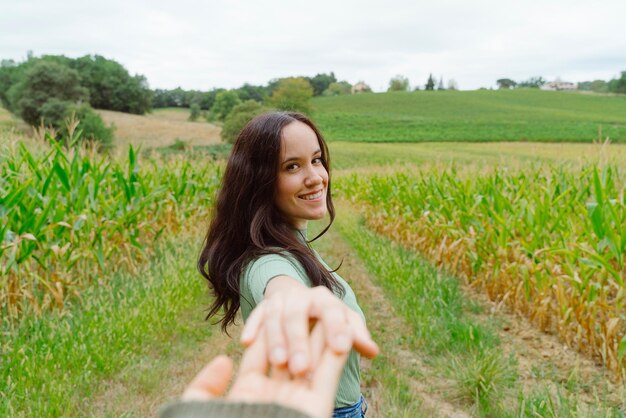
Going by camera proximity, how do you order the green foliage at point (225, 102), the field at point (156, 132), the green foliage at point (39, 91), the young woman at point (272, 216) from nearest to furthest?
the young woman at point (272, 216)
the field at point (156, 132)
the green foliage at point (39, 91)
the green foliage at point (225, 102)

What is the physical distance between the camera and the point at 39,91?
45344 millimetres

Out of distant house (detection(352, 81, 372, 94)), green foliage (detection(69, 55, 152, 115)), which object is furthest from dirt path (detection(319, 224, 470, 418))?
distant house (detection(352, 81, 372, 94))

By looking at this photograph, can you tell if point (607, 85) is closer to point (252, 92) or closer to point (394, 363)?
point (252, 92)

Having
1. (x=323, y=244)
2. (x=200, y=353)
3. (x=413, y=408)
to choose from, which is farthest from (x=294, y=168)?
(x=323, y=244)

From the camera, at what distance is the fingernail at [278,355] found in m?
0.51

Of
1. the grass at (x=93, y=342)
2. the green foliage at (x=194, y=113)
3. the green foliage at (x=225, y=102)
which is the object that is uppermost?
the green foliage at (x=225, y=102)

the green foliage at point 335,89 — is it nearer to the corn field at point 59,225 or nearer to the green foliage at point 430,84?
the green foliage at point 430,84

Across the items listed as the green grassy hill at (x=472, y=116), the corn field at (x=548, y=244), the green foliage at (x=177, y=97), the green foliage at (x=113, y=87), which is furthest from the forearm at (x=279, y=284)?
the green foliage at (x=177, y=97)

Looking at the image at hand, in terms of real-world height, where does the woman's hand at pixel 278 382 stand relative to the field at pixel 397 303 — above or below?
above

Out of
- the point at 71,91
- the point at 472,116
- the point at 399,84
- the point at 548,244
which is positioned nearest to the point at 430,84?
the point at 399,84

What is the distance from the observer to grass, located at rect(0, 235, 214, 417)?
2.77 meters

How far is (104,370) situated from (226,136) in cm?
4207

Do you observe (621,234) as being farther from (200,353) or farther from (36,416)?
(36,416)

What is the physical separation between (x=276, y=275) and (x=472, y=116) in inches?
2429
